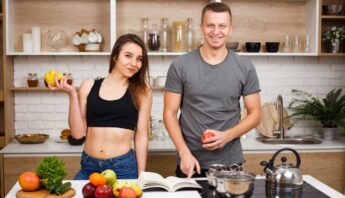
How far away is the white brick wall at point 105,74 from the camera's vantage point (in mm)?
4590

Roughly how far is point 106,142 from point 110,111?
0.18 meters

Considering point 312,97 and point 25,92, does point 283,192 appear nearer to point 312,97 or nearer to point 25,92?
point 312,97

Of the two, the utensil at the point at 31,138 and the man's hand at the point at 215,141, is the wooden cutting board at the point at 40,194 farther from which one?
the utensil at the point at 31,138

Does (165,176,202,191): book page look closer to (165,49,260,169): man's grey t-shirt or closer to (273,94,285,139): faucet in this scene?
(165,49,260,169): man's grey t-shirt

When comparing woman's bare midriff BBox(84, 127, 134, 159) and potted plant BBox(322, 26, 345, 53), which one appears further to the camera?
potted plant BBox(322, 26, 345, 53)

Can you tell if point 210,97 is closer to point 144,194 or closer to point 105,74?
point 144,194

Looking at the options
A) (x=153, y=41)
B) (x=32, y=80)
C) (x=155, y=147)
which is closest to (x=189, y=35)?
(x=153, y=41)

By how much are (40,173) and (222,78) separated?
1.21 m

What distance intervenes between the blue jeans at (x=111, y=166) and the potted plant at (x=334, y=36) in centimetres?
245

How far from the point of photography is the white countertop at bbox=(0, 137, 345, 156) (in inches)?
157

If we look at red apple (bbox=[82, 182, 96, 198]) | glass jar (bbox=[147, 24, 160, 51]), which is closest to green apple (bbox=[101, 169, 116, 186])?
red apple (bbox=[82, 182, 96, 198])

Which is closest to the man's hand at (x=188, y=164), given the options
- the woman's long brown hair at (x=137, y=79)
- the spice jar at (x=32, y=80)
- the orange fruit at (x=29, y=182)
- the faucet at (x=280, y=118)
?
the woman's long brown hair at (x=137, y=79)

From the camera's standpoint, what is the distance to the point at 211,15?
113 inches

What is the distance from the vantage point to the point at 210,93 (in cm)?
297
